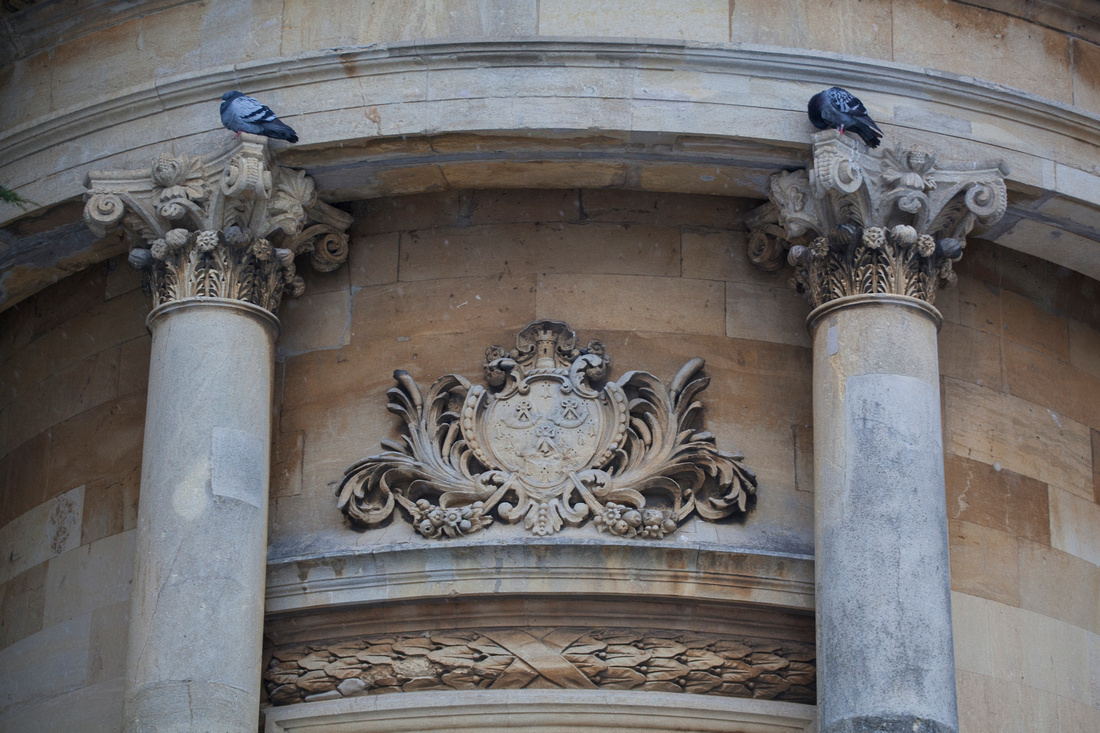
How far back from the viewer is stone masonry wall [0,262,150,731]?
1742 cm

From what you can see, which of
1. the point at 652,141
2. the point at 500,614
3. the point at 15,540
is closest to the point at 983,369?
the point at 652,141

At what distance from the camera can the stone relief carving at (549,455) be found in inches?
658

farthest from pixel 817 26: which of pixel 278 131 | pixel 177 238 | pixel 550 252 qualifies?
pixel 177 238

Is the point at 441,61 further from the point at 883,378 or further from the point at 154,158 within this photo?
the point at 883,378

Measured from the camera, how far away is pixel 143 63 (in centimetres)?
1811

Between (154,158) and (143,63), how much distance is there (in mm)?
1203

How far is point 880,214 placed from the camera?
16.6m

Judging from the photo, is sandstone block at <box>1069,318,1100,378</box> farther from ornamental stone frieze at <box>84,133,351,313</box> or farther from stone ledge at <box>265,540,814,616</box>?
ornamental stone frieze at <box>84,133,351,313</box>

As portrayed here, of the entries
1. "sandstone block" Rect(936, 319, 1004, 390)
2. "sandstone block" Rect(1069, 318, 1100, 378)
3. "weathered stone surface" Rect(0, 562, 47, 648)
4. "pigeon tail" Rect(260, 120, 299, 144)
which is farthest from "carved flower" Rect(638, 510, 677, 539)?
"weathered stone surface" Rect(0, 562, 47, 648)

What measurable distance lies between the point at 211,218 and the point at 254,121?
85 centimetres

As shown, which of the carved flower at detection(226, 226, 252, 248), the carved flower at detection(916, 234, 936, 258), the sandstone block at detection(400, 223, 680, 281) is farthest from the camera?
the sandstone block at detection(400, 223, 680, 281)

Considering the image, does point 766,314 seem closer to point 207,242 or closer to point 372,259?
point 372,259

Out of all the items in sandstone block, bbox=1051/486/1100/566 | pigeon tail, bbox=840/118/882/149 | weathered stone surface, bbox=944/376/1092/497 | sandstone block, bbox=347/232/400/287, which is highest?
pigeon tail, bbox=840/118/882/149

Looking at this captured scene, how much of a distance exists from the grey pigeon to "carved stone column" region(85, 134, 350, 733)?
11 centimetres
